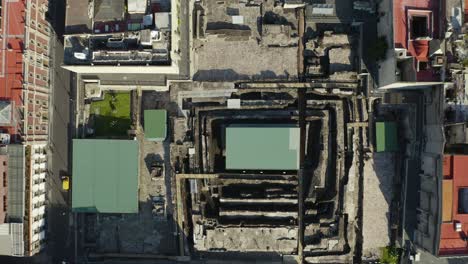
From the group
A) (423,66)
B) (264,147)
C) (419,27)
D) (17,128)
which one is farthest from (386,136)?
(17,128)

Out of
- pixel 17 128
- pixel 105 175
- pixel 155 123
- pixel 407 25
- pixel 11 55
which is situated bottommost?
pixel 105 175

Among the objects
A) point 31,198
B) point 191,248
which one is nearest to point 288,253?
point 191,248

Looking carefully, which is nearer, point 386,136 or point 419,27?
point 419,27

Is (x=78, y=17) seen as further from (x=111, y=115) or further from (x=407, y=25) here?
(x=407, y=25)

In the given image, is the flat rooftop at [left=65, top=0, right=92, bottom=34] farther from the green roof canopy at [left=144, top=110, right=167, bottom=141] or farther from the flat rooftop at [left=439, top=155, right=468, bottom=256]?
the flat rooftop at [left=439, top=155, right=468, bottom=256]

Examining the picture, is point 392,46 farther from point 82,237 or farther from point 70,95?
point 82,237

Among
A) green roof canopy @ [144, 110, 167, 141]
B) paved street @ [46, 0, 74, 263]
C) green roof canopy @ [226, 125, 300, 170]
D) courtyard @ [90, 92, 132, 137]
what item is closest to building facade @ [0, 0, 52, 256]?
paved street @ [46, 0, 74, 263]

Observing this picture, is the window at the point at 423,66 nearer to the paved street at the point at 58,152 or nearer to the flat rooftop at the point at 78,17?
the flat rooftop at the point at 78,17
